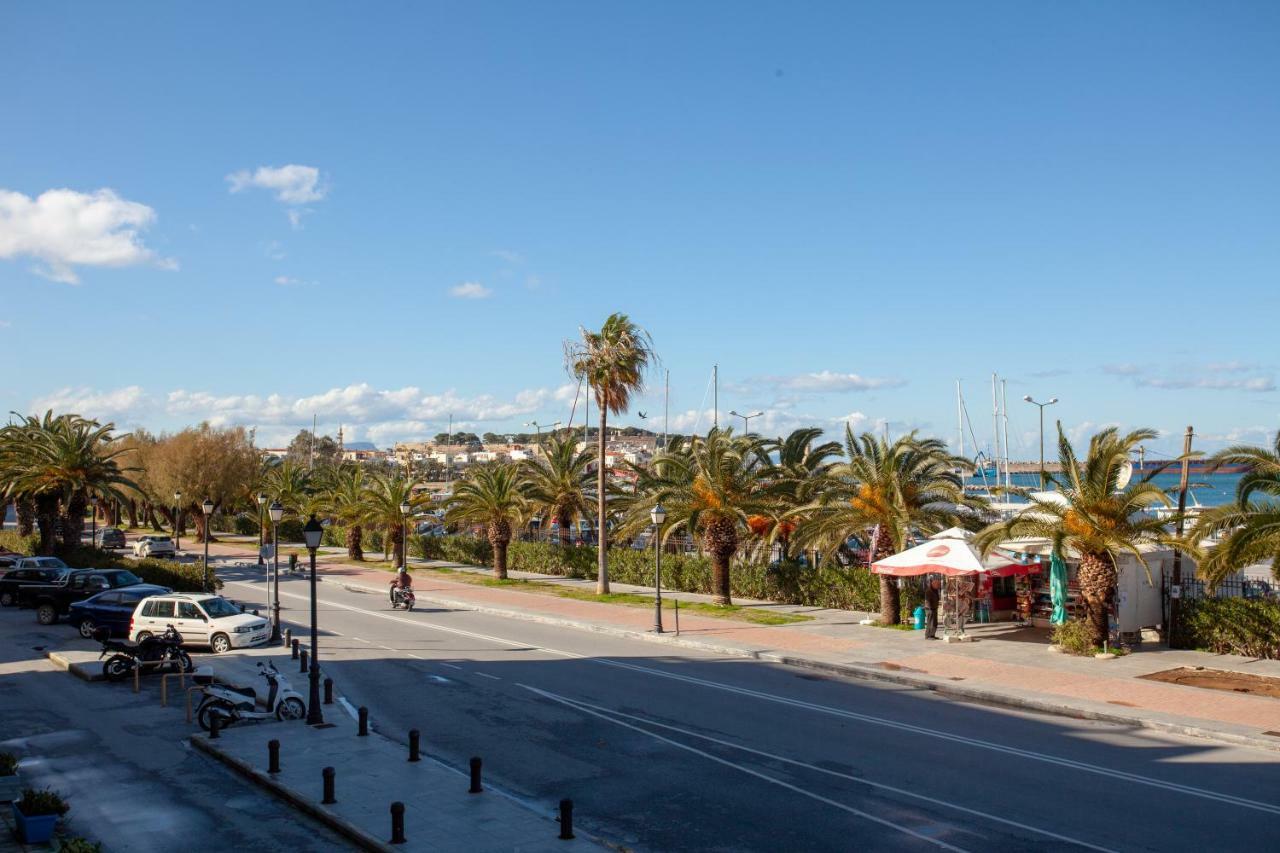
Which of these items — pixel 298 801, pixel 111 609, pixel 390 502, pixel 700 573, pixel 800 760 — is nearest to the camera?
pixel 298 801

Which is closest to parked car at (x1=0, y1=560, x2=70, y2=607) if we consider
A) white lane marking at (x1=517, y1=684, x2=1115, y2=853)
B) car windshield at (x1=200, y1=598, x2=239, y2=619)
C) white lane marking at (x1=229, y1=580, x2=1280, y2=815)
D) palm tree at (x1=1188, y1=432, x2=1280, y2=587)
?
car windshield at (x1=200, y1=598, x2=239, y2=619)

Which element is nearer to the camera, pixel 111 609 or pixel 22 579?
pixel 111 609

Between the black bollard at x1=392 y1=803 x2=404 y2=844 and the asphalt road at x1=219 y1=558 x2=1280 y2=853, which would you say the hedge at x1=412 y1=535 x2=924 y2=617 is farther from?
the black bollard at x1=392 y1=803 x2=404 y2=844

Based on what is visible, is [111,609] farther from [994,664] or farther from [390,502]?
[994,664]

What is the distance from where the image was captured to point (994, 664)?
22.7 meters

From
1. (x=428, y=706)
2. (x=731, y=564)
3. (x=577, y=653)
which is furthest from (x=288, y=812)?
(x=731, y=564)

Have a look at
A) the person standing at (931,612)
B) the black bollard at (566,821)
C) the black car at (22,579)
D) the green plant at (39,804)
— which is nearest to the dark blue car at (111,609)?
the black car at (22,579)

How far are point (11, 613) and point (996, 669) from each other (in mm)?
32774

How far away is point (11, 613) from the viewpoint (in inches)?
1375

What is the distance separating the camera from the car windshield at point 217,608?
25.9 meters

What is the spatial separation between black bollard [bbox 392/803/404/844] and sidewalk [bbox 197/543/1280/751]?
12660 mm

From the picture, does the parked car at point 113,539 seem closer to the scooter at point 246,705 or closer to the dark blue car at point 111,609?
the dark blue car at point 111,609

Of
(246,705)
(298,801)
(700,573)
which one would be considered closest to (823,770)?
(298,801)

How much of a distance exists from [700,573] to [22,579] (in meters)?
24.7
